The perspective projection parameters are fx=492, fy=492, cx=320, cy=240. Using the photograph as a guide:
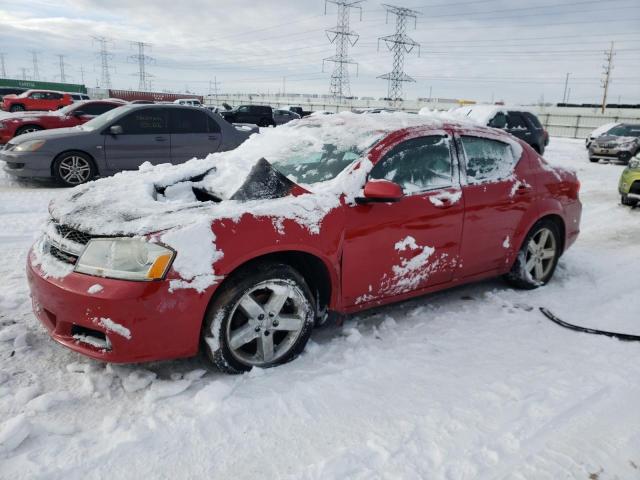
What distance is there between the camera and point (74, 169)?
27.2ft

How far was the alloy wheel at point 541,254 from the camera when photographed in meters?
4.57

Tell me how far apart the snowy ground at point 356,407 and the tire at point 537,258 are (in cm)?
60

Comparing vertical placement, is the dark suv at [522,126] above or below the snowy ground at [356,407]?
above

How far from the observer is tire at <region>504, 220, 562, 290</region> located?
4496 mm

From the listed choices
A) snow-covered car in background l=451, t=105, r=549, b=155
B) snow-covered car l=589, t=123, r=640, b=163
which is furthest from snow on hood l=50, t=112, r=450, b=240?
snow-covered car l=589, t=123, r=640, b=163

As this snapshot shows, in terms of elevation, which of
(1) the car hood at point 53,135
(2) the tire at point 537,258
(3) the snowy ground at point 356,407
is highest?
(1) the car hood at point 53,135

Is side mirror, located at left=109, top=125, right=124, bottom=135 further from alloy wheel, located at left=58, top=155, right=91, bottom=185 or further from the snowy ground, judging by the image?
the snowy ground

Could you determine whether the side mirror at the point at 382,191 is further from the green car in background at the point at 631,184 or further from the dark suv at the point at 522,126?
the dark suv at the point at 522,126

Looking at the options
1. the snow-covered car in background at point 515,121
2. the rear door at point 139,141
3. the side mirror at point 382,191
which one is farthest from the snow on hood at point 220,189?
the snow-covered car in background at point 515,121

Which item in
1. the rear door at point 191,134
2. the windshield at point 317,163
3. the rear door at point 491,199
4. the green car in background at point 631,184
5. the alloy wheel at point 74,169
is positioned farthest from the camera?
the rear door at point 191,134

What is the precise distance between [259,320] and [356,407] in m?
0.75

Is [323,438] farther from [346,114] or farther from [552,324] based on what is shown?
[346,114]

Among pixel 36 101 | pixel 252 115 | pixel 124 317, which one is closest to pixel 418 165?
pixel 124 317

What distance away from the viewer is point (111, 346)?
261 centimetres
